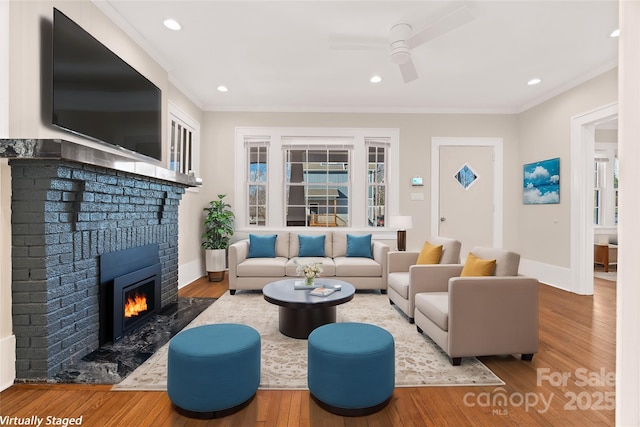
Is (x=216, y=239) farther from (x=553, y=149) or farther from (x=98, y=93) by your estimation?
(x=553, y=149)

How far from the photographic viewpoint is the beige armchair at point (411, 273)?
3.32 meters

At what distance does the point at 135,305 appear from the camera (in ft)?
10.7

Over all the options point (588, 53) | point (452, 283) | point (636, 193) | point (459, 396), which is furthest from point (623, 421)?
point (588, 53)

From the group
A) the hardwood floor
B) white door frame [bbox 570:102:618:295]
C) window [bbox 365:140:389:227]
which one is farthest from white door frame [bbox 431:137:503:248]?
Answer: the hardwood floor

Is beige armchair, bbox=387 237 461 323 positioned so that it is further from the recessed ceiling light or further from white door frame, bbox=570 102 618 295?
the recessed ceiling light

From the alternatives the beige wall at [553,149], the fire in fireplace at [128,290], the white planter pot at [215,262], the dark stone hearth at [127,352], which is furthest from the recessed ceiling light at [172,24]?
the beige wall at [553,149]

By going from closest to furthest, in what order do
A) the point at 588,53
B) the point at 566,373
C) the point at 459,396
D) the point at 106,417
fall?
the point at 106,417 → the point at 459,396 → the point at 566,373 → the point at 588,53

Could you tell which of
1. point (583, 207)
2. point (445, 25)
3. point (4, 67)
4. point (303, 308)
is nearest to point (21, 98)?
point (4, 67)

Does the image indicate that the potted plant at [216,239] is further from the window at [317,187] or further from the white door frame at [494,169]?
the white door frame at [494,169]

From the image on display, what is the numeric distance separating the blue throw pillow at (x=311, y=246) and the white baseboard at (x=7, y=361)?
3.44 metres

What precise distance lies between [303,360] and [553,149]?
16.6 ft

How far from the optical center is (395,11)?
305 cm

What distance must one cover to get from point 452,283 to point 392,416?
3.45 ft

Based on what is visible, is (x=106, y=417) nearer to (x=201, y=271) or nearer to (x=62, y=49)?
(x=62, y=49)
